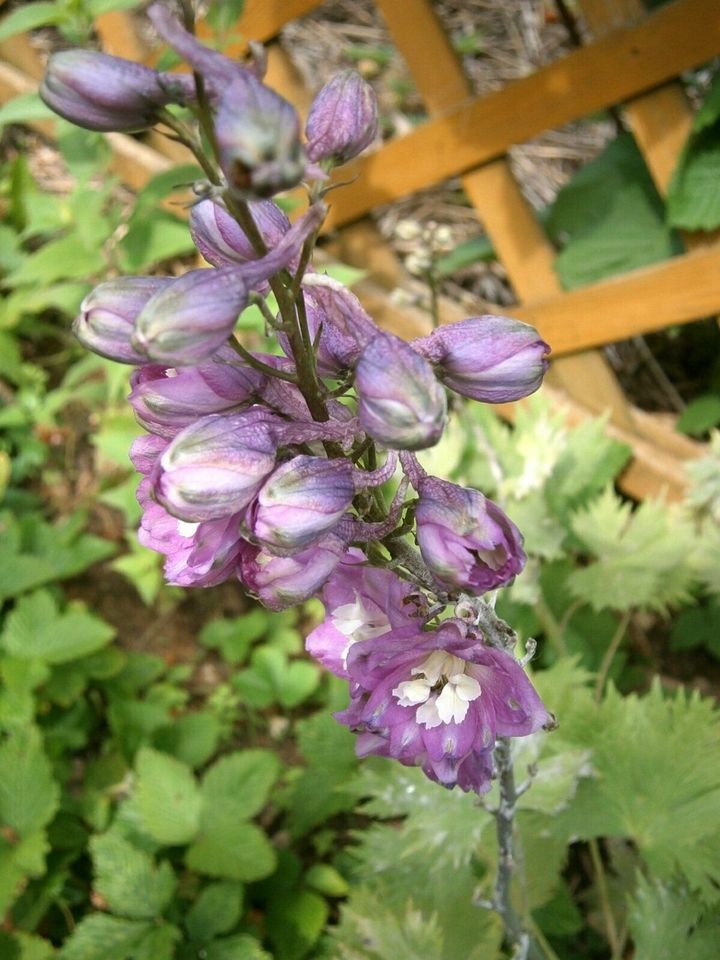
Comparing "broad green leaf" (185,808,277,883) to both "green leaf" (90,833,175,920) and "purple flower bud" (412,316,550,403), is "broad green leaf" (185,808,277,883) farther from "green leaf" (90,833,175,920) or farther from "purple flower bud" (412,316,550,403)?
"purple flower bud" (412,316,550,403)

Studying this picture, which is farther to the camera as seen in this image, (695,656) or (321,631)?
(695,656)

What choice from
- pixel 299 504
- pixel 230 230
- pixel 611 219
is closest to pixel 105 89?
pixel 230 230

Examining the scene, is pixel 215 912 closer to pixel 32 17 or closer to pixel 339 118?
pixel 339 118

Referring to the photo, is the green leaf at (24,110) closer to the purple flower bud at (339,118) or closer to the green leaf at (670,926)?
the purple flower bud at (339,118)

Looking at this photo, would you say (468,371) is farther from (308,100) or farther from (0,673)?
(308,100)

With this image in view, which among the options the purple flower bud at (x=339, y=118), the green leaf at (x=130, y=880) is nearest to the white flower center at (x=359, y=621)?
the purple flower bud at (x=339, y=118)

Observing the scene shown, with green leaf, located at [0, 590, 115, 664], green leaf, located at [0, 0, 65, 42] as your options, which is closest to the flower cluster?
green leaf, located at [0, 590, 115, 664]

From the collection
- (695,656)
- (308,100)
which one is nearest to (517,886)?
(695,656)
